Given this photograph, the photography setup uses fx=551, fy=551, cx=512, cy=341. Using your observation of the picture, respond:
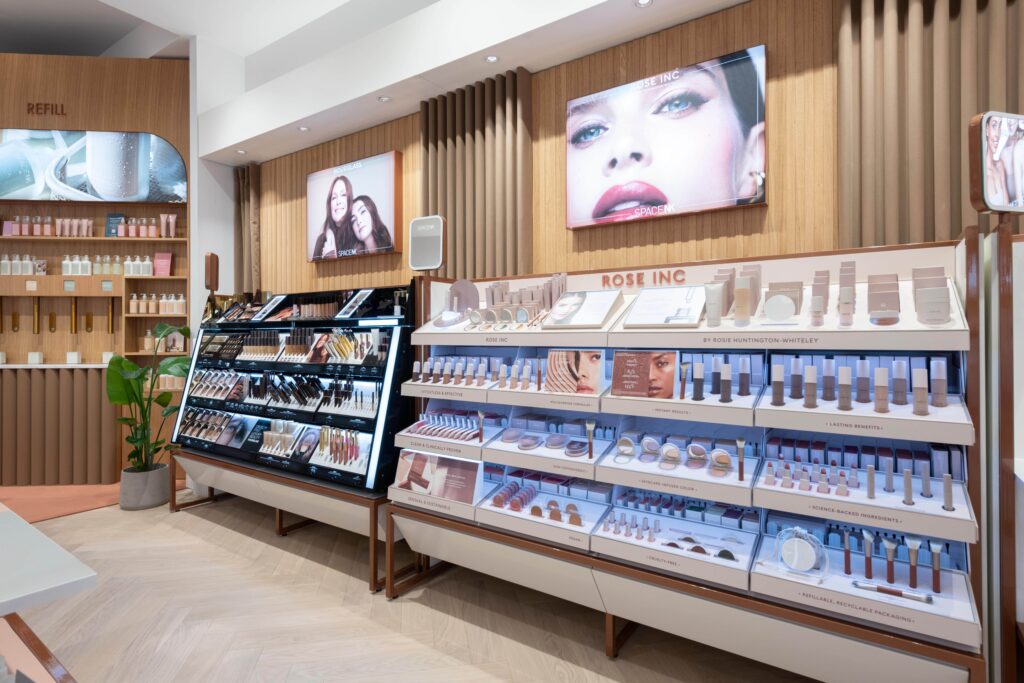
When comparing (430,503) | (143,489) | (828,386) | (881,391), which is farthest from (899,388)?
(143,489)

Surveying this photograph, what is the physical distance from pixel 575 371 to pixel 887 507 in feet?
3.93

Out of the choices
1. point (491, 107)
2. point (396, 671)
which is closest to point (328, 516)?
point (396, 671)

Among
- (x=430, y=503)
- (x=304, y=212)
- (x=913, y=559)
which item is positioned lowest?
(x=430, y=503)

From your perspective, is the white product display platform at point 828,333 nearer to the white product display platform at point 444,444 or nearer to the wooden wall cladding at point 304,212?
the white product display platform at point 444,444

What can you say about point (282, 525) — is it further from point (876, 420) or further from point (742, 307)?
point (876, 420)

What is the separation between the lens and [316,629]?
2637 millimetres

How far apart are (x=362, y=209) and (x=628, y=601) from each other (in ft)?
11.9

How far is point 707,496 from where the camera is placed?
1.99 metres

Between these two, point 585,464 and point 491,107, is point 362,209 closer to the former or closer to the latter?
point 491,107

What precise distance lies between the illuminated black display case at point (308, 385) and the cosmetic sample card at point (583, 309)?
3.15ft

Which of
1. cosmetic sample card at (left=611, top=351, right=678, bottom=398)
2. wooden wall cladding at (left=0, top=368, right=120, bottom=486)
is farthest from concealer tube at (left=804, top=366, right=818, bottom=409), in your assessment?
wooden wall cladding at (left=0, top=368, right=120, bottom=486)

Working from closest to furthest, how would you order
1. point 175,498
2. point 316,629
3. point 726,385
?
point 726,385 < point 316,629 < point 175,498

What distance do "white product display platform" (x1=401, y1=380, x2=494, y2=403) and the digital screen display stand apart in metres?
4.12

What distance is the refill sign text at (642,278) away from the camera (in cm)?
271
